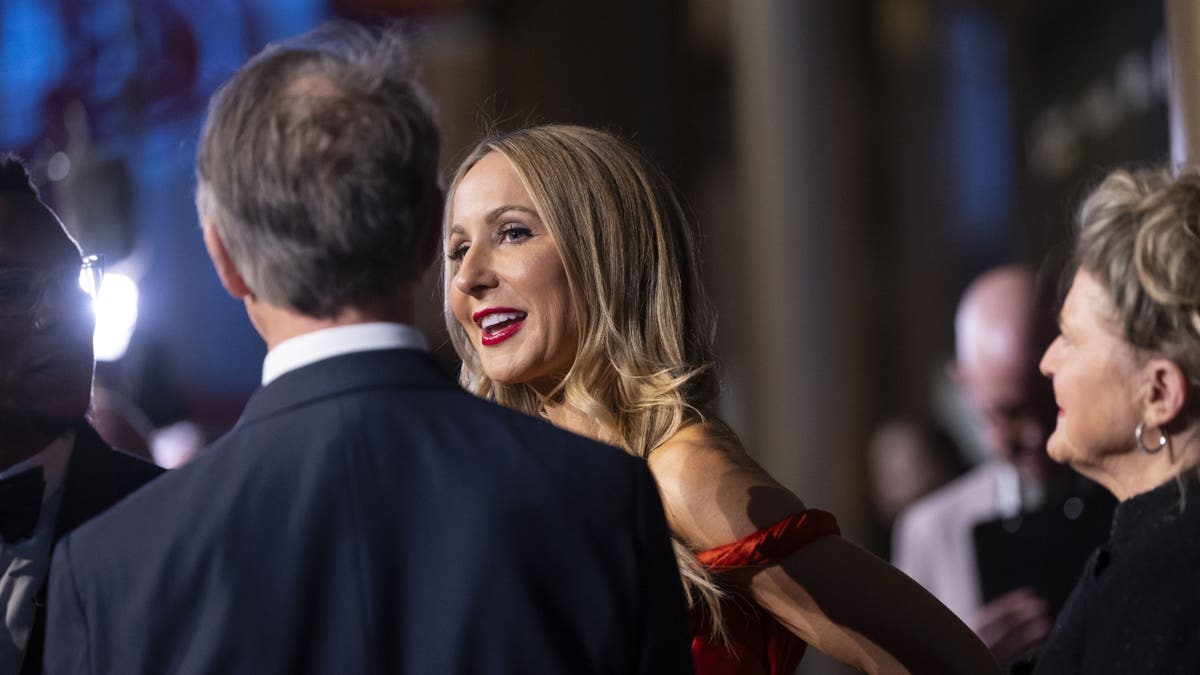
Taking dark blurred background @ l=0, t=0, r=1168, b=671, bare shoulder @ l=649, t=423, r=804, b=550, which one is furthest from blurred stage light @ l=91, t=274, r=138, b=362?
dark blurred background @ l=0, t=0, r=1168, b=671

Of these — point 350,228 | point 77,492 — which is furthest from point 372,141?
point 77,492

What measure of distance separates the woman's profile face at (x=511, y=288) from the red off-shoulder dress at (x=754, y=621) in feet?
1.27

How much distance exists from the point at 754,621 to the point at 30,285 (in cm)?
107

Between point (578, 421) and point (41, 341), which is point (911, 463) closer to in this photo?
point (578, 421)

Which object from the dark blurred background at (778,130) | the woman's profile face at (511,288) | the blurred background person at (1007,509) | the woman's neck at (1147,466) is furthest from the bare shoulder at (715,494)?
the dark blurred background at (778,130)

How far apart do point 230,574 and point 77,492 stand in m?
0.61

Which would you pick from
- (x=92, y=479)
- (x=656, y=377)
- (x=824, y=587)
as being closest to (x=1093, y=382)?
(x=824, y=587)

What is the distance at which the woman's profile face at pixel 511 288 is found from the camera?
216 centimetres

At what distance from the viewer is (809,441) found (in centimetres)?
858

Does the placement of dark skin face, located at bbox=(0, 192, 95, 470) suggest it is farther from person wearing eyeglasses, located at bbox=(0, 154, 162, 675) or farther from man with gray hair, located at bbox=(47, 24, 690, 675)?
man with gray hair, located at bbox=(47, 24, 690, 675)

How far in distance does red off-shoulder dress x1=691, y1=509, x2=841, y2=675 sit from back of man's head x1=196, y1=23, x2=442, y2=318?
0.74 m

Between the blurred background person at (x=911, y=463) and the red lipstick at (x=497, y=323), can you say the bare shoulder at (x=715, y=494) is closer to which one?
the red lipstick at (x=497, y=323)

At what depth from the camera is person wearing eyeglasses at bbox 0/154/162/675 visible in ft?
5.94

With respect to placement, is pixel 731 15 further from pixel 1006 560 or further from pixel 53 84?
pixel 1006 560
